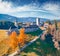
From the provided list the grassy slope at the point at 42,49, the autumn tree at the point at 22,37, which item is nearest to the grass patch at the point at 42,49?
the grassy slope at the point at 42,49

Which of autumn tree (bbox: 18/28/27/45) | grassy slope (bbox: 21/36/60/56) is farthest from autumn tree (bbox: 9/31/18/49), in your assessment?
grassy slope (bbox: 21/36/60/56)

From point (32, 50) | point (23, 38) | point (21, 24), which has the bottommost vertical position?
point (32, 50)

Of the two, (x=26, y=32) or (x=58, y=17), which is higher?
(x=58, y=17)

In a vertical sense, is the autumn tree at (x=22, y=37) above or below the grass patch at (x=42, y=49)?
above

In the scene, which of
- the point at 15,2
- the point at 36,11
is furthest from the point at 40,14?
the point at 15,2

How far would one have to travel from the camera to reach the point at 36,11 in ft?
9.00

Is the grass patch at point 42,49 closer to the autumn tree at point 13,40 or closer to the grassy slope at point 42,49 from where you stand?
the grassy slope at point 42,49

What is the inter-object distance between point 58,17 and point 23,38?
0.62 metres

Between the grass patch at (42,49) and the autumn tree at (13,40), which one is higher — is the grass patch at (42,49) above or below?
below

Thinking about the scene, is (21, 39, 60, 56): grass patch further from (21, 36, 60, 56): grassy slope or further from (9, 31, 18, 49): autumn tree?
(9, 31, 18, 49): autumn tree

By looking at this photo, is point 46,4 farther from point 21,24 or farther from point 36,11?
point 21,24

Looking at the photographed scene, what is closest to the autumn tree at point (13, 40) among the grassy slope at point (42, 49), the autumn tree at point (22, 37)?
the autumn tree at point (22, 37)

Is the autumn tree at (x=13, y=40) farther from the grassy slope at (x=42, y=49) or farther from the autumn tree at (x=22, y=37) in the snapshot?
the grassy slope at (x=42, y=49)

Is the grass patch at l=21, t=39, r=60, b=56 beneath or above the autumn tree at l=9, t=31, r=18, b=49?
beneath
